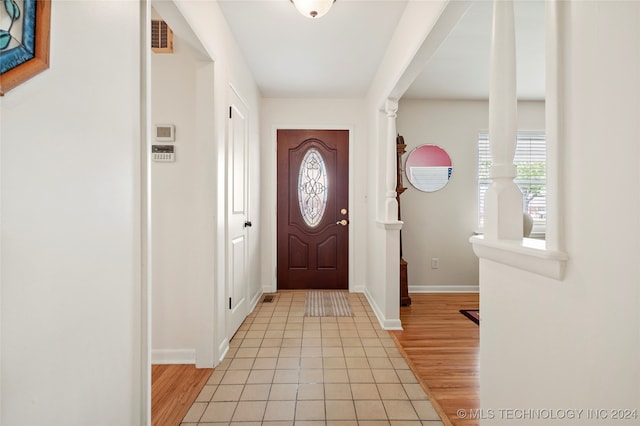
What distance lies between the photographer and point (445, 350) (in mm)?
2434

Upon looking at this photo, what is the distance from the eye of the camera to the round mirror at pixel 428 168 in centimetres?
412

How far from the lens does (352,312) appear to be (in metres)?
3.35

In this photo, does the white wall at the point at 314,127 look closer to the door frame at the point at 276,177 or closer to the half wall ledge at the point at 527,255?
the door frame at the point at 276,177

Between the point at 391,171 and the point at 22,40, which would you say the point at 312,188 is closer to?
the point at 391,171

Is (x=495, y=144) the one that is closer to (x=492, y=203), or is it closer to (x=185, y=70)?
(x=492, y=203)

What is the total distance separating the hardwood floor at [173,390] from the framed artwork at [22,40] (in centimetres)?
160

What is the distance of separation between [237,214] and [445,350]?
2.02m

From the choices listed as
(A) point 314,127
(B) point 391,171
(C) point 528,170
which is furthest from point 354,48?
(C) point 528,170

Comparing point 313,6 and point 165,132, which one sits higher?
point 313,6

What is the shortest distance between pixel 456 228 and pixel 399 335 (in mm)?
1975

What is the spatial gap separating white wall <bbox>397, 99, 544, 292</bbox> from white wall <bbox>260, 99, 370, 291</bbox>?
565mm

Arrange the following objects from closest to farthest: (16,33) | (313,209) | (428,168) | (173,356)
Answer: (16,33), (173,356), (428,168), (313,209)

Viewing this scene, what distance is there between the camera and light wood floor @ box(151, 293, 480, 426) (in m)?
1.72

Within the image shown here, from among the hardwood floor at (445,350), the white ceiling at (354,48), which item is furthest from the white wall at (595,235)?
the white ceiling at (354,48)
